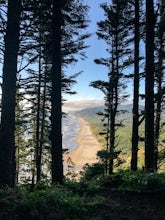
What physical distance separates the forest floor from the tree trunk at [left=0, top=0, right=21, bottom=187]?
7.89ft

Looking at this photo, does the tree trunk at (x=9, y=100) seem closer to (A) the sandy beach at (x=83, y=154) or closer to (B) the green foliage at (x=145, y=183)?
(B) the green foliage at (x=145, y=183)

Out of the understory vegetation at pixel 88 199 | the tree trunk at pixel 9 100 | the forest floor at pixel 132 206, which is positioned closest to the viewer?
the understory vegetation at pixel 88 199

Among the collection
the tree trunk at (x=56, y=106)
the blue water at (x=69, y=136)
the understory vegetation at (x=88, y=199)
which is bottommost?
the blue water at (x=69, y=136)

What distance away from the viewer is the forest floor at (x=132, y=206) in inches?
206

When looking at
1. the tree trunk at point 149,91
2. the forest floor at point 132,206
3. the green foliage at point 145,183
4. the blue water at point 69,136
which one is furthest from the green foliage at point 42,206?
the blue water at point 69,136

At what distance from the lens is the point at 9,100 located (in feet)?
21.8

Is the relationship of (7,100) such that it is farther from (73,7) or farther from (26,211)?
(73,7)

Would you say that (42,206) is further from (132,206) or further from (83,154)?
(83,154)

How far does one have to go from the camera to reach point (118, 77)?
1911cm

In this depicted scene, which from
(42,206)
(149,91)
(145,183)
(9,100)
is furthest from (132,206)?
(149,91)

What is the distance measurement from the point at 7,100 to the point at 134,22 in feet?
26.4

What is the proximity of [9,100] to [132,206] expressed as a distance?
373 centimetres

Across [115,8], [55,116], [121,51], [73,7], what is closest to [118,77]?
[121,51]

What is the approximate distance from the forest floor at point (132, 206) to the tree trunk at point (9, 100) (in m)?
2.40
